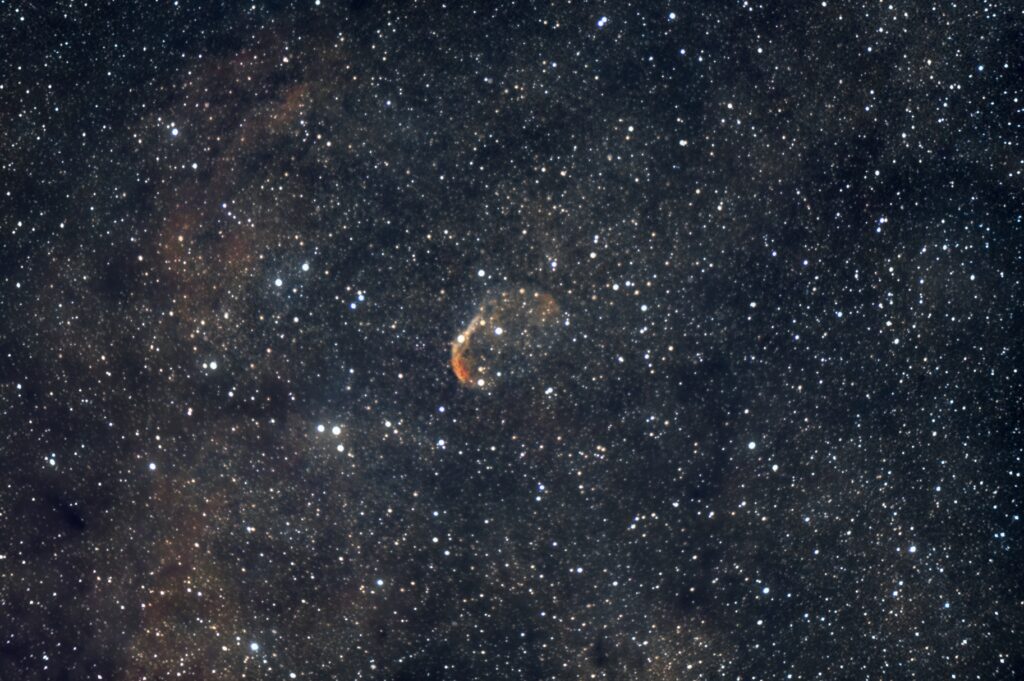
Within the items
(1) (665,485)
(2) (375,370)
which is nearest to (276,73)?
(2) (375,370)

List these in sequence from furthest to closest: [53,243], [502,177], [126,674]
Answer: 1. [126,674]
2. [53,243]
3. [502,177]

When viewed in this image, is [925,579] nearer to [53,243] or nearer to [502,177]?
[502,177]

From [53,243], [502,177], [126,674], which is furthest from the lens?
[126,674]

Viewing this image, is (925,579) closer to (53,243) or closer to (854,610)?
(854,610)

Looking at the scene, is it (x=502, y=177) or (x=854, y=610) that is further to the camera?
(x=854, y=610)

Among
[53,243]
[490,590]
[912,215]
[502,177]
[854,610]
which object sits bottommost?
[854,610]

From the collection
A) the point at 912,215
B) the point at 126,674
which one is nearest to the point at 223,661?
the point at 126,674

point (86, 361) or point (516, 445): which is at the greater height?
point (86, 361)
